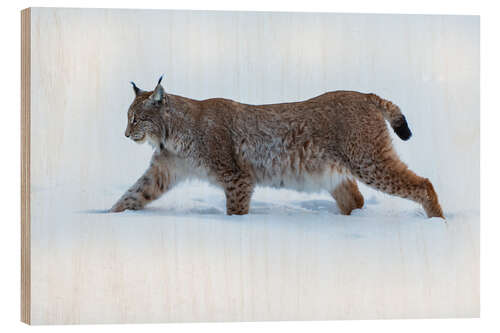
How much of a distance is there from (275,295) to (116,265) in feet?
4.22

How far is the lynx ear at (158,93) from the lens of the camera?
5.60m

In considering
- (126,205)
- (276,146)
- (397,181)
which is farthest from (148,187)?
(397,181)

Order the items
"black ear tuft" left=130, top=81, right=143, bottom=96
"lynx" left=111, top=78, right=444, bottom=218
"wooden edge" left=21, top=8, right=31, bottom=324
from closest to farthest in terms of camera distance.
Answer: "wooden edge" left=21, top=8, right=31, bottom=324 < "black ear tuft" left=130, top=81, right=143, bottom=96 < "lynx" left=111, top=78, right=444, bottom=218

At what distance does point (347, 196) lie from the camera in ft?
18.8

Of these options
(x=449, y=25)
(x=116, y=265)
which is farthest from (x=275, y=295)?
(x=449, y=25)

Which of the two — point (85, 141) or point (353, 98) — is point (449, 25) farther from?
point (85, 141)

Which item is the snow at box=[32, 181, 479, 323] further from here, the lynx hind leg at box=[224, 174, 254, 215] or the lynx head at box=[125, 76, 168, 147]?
the lynx head at box=[125, 76, 168, 147]

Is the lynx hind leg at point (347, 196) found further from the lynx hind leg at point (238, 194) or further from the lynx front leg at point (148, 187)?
the lynx front leg at point (148, 187)

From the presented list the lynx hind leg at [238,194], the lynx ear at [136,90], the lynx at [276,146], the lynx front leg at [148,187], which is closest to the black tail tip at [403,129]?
the lynx at [276,146]

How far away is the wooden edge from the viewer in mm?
5379

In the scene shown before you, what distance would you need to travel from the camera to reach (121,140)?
5.55m

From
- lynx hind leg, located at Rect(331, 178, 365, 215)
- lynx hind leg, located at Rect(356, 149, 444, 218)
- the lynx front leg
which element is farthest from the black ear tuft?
lynx hind leg, located at Rect(356, 149, 444, 218)

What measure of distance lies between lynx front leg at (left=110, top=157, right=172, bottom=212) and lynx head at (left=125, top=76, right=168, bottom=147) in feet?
0.73

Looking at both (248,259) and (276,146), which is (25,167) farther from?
(276,146)
